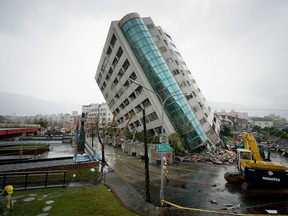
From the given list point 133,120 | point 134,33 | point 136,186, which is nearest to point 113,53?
point 134,33

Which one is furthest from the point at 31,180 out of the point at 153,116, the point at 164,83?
the point at 164,83

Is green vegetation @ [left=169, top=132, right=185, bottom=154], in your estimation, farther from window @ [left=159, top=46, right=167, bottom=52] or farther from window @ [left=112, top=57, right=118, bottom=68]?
window @ [left=112, top=57, right=118, bottom=68]

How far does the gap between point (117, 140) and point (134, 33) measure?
86.1 ft

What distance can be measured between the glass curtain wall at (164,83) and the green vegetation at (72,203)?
2181cm

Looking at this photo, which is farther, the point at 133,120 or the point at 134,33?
the point at 133,120

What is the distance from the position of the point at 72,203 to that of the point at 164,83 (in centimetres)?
2649

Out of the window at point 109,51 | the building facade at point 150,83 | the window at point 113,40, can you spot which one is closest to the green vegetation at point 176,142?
the building facade at point 150,83

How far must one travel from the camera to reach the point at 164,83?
32.9 metres

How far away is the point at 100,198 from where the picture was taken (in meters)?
11.2

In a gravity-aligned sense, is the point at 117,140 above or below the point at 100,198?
above

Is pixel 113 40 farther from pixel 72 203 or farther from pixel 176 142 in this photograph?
pixel 72 203

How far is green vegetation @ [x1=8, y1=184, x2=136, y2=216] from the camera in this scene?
29.7 feet

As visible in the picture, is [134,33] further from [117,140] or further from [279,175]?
[279,175]

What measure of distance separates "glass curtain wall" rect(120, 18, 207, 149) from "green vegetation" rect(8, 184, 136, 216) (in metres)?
21.8
